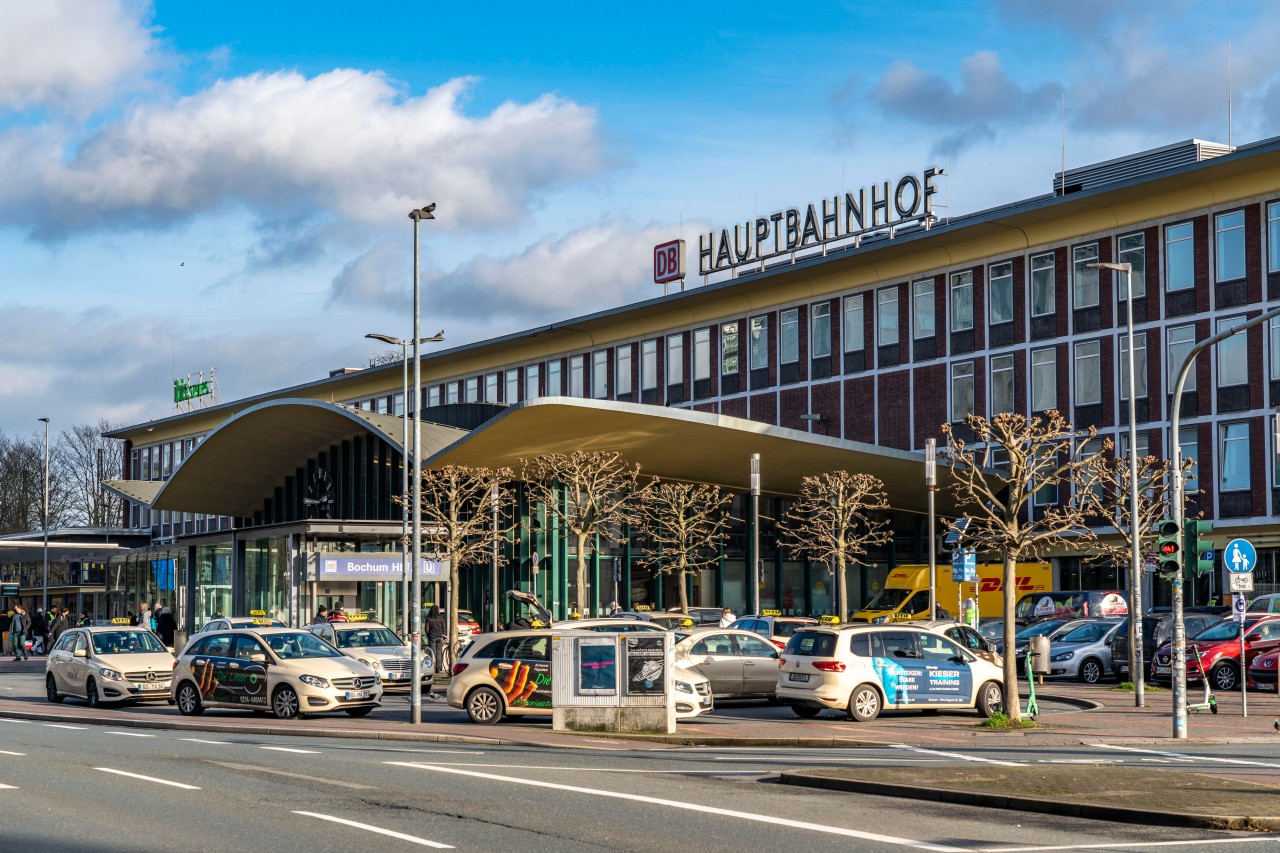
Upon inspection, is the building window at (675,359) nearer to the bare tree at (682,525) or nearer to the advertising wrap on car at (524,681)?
the bare tree at (682,525)

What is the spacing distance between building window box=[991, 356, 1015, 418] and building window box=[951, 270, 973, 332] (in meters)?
1.98

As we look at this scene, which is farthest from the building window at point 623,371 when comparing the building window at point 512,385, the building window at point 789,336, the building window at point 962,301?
the building window at point 962,301

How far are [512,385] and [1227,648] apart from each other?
53307mm

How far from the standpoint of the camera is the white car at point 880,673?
25.4 meters

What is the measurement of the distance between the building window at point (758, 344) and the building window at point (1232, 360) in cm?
2048

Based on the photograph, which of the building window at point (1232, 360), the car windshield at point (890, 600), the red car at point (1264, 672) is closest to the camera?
the red car at point (1264, 672)

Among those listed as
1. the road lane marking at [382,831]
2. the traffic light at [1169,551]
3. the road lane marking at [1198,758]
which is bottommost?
the road lane marking at [1198,758]

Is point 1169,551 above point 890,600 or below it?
above

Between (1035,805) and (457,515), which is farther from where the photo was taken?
(457,515)

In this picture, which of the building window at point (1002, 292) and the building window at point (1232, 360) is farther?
the building window at point (1002, 292)

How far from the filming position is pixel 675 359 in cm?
7262

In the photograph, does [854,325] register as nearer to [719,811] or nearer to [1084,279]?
[1084,279]

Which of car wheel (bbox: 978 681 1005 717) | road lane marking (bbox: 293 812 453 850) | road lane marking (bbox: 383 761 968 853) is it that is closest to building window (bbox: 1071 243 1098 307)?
car wheel (bbox: 978 681 1005 717)

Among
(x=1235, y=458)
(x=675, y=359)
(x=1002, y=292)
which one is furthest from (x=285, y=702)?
(x=675, y=359)
